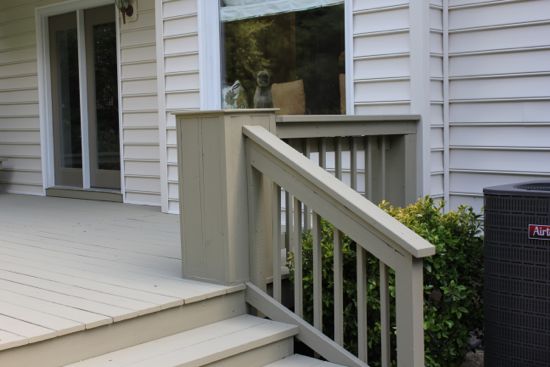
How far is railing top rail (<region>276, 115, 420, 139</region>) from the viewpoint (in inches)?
146

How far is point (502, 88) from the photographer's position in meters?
4.50

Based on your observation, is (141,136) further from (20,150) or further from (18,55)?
(18,55)

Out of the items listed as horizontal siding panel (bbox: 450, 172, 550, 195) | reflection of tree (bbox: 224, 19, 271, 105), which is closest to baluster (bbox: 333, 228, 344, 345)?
horizontal siding panel (bbox: 450, 172, 550, 195)

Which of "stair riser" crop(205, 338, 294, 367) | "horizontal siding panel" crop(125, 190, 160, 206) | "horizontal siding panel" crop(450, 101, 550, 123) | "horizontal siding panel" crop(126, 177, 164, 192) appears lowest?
"stair riser" crop(205, 338, 294, 367)

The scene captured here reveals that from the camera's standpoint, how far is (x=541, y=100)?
14.2 ft

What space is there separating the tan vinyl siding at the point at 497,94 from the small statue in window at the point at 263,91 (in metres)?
1.48

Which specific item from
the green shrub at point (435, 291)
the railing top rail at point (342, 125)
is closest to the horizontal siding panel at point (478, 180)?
the railing top rail at point (342, 125)

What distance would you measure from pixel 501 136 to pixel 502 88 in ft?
0.97

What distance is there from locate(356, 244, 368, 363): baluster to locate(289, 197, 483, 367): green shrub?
0.61 ft

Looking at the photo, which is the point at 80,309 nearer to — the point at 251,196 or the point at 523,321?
the point at 251,196

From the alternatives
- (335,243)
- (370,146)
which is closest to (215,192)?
(335,243)

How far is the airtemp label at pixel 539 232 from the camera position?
314cm

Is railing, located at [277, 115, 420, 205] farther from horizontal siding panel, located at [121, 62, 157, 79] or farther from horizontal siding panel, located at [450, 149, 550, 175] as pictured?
horizontal siding panel, located at [121, 62, 157, 79]

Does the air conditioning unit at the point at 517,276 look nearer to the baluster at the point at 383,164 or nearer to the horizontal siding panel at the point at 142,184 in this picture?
the baluster at the point at 383,164
